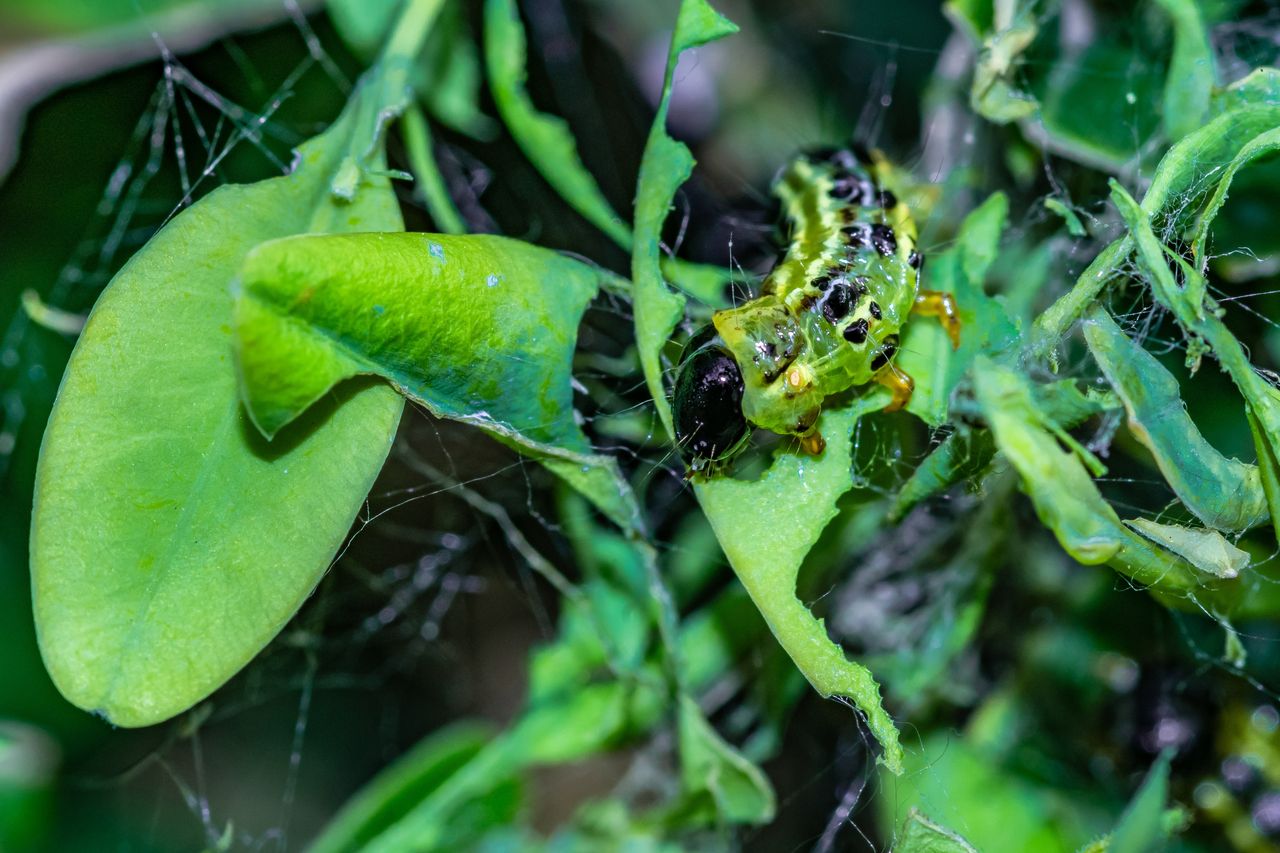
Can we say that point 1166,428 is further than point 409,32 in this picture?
No

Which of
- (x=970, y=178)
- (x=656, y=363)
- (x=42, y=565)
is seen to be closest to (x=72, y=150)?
(x=42, y=565)

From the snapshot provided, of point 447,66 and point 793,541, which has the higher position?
point 447,66

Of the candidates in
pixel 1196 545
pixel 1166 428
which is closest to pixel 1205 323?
pixel 1166 428

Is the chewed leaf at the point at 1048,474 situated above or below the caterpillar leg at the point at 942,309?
above

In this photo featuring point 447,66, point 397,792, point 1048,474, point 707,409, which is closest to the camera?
point 1048,474

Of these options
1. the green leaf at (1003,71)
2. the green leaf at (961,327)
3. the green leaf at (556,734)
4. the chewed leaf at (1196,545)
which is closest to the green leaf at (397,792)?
the green leaf at (556,734)

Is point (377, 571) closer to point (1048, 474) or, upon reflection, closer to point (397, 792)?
point (397, 792)

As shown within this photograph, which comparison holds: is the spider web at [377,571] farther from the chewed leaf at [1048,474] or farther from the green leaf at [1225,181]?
the chewed leaf at [1048,474]
